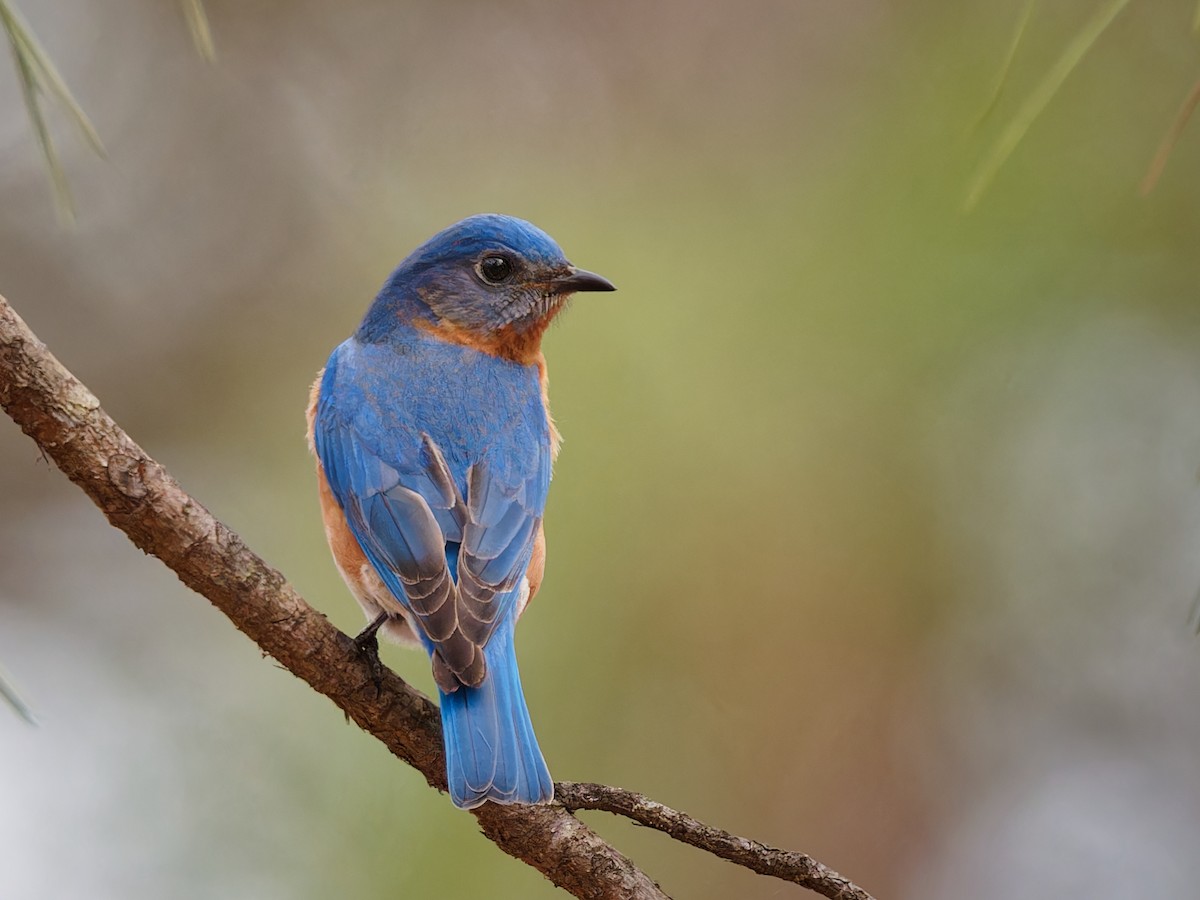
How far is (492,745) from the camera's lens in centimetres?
301

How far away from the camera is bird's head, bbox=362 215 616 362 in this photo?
→ 4.51 m

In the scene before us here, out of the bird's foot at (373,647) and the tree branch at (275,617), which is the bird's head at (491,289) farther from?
the tree branch at (275,617)

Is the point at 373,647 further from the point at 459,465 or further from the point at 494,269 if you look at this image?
the point at 494,269

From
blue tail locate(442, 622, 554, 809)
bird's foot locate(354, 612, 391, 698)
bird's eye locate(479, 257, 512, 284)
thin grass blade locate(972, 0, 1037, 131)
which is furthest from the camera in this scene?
bird's eye locate(479, 257, 512, 284)

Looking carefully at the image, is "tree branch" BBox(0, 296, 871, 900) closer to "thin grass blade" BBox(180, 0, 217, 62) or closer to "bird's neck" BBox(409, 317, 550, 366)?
"thin grass blade" BBox(180, 0, 217, 62)

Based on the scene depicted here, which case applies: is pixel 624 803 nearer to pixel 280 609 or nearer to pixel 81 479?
pixel 280 609

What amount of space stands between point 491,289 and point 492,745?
1.96m

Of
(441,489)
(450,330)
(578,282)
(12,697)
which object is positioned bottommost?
(12,697)

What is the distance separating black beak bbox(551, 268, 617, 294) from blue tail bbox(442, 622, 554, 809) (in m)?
1.55

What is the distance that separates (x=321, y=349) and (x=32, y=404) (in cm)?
366

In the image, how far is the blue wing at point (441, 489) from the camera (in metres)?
3.39

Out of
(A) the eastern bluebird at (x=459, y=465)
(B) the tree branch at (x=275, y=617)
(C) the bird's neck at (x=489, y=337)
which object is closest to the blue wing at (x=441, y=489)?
(A) the eastern bluebird at (x=459, y=465)

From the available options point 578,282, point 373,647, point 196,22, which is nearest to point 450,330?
point 578,282

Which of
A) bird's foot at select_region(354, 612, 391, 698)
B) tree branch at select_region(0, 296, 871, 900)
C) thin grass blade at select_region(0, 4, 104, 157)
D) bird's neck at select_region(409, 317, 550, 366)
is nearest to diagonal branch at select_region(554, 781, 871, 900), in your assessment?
tree branch at select_region(0, 296, 871, 900)
